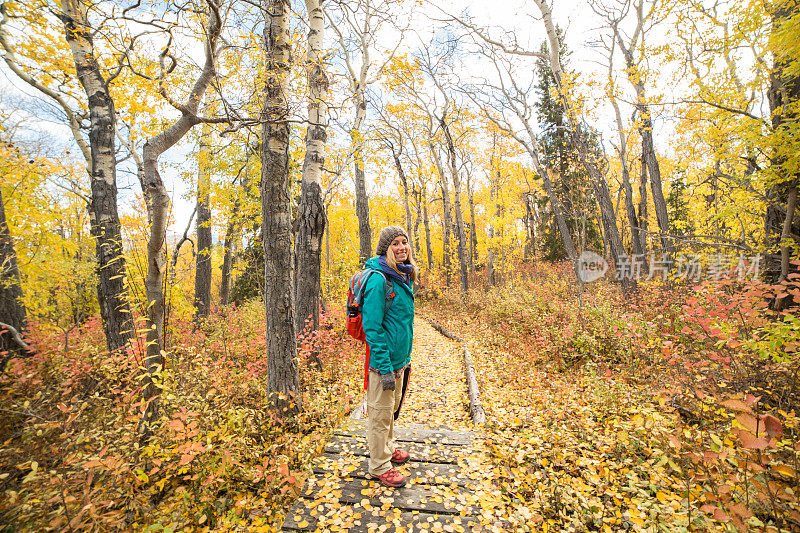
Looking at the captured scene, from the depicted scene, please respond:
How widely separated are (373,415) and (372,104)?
1430 cm

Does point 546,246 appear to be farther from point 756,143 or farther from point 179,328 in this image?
point 179,328

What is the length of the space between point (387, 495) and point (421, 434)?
1.18 meters

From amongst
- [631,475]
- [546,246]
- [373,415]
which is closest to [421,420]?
[373,415]

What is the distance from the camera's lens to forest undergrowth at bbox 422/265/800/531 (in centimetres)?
257

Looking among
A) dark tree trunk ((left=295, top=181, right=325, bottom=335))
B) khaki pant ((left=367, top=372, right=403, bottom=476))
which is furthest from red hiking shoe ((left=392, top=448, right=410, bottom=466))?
dark tree trunk ((left=295, top=181, right=325, bottom=335))

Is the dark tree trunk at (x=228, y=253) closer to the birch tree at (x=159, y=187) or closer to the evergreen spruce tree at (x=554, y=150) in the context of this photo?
the birch tree at (x=159, y=187)

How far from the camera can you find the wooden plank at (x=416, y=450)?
3.54 meters

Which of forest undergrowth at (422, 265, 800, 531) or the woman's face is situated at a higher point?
the woman's face

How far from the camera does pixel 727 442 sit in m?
2.99

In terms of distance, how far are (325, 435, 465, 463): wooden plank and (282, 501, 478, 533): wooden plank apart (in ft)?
2.59

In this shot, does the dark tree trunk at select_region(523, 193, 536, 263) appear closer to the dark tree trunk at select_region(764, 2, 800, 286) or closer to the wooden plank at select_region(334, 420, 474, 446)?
the dark tree trunk at select_region(764, 2, 800, 286)

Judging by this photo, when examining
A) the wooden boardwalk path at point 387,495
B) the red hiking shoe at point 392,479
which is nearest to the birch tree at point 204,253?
the wooden boardwalk path at point 387,495

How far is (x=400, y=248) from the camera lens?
10.3ft

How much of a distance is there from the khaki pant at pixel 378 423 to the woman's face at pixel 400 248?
1119 millimetres
